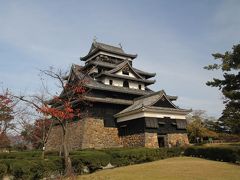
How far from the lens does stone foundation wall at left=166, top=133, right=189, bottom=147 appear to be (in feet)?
103

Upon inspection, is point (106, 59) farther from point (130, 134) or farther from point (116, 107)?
point (130, 134)

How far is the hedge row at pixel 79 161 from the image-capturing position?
16375 millimetres

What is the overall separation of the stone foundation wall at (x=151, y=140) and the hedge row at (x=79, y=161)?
3504 mm

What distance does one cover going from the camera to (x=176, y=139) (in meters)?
32.3

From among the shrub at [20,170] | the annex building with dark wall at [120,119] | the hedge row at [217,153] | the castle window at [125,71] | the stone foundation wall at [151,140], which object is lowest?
the shrub at [20,170]

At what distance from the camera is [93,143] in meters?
30.2

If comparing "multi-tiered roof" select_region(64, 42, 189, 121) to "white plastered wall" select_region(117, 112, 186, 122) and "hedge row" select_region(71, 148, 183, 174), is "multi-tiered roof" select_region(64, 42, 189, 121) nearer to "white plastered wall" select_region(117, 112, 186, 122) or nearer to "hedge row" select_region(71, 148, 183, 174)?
"white plastered wall" select_region(117, 112, 186, 122)

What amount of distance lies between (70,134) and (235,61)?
20.7 metres

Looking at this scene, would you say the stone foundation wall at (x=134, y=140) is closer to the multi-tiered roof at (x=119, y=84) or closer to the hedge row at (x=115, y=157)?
the multi-tiered roof at (x=119, y=84)

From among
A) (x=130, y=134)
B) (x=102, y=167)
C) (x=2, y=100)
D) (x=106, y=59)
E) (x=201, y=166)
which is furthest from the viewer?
(x=106, y=59)

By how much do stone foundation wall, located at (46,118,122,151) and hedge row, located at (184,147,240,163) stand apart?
9143mm

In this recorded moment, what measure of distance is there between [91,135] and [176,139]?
10159mm

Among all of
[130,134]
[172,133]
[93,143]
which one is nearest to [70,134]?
[93,143]

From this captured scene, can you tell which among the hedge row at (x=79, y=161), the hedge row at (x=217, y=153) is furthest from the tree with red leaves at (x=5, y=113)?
the hedge row at (x=217, y=153)
